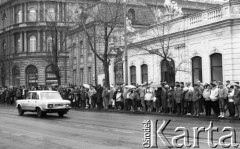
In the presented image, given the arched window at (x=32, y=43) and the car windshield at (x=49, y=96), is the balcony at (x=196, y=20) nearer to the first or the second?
the car windshield at (x=49, y=96)

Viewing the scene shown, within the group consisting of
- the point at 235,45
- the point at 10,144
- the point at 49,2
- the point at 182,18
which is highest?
the point at 49,2

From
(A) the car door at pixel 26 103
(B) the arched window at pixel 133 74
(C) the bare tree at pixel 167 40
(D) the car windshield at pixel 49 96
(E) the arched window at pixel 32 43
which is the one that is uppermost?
(E) the arched window at pixel 32 43

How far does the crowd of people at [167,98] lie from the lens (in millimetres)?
19047

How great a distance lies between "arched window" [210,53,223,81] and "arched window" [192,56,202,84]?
144 cm

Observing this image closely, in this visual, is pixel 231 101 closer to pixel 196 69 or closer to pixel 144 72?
pixel 196 69

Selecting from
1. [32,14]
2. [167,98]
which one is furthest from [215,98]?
[32,14]

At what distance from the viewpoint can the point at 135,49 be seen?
35.3 m

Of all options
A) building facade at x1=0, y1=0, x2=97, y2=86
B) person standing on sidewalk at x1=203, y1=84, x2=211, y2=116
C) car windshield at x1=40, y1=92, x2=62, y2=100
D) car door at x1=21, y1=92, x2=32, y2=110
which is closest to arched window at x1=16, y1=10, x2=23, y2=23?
building facade at x1=0, y1=0, x2=97, y2=86

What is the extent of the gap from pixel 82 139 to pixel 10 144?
2193 millimetres

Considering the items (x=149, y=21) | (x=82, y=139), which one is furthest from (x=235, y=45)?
(x=149, y=21)

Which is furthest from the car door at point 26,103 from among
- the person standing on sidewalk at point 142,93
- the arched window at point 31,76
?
the arched window at point 31,76

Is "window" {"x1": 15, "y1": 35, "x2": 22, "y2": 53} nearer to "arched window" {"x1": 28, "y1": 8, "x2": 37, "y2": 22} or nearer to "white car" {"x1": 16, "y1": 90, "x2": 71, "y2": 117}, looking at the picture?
"arched window" {"x1": 28, "y1": 8, "x2": 37, "y2": 22}

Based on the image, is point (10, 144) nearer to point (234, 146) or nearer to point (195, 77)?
point (234, 146)

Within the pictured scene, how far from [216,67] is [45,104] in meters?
11.9
